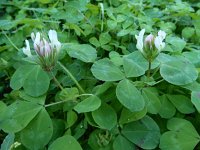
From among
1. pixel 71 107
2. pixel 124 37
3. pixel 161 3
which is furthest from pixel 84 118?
pixel 161 3

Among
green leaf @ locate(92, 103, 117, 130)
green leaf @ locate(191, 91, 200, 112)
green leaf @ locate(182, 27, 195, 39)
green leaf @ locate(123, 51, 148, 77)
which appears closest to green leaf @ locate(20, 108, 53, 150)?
green leaf @ locate(92, 103, 117, 130)

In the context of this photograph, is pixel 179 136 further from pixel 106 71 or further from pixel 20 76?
pixel 20 76

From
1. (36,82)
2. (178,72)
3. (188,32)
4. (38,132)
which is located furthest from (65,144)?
(188,32)

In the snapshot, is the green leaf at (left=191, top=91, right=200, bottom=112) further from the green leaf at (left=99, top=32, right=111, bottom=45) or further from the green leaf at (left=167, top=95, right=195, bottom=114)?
the green leaf at (left=99, top=32, right=111, bottom=45)

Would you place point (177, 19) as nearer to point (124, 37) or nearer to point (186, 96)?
point (124, 37)

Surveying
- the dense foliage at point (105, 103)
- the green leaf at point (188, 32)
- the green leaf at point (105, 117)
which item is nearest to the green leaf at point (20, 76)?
the dense foliage at point (105, 103)
